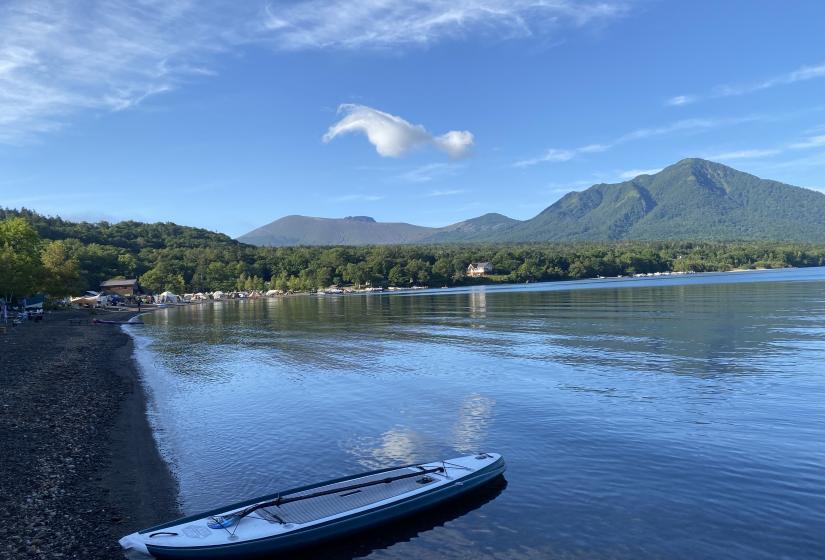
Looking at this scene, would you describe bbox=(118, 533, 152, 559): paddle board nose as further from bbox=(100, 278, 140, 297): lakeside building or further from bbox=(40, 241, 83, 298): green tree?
bbox=(100, 278, 140, 297): lakeside building

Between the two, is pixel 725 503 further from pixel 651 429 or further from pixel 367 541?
pixel 367 541

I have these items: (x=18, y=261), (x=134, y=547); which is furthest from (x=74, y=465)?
(x=18, y=261)

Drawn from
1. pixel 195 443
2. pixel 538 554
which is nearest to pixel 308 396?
pixel 195 443

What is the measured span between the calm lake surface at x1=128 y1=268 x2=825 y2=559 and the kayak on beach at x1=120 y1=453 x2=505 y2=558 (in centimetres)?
46

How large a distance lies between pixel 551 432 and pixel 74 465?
14.1 metres

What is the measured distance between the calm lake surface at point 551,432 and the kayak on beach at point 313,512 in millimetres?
465

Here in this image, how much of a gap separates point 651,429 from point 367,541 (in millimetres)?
11294

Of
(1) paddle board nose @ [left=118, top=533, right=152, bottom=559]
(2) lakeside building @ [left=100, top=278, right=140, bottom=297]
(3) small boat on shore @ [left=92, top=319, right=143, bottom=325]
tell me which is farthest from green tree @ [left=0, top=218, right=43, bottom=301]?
(2) lakeside building @ [left=100, top=278, right=140, bottom=297]

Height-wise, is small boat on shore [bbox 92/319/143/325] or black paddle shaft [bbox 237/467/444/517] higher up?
small boat on shore [bbox 92/319/143/325]

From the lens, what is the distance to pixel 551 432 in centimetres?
1862

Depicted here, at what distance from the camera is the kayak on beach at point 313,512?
1008 centimetres

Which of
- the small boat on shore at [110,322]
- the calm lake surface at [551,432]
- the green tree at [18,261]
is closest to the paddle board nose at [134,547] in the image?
the calm lake surface at [551,432]

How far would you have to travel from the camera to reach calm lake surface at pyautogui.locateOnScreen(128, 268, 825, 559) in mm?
11555

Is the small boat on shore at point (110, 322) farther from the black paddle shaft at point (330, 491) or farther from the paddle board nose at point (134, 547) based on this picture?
the paddle board nose at point (134, 547)
